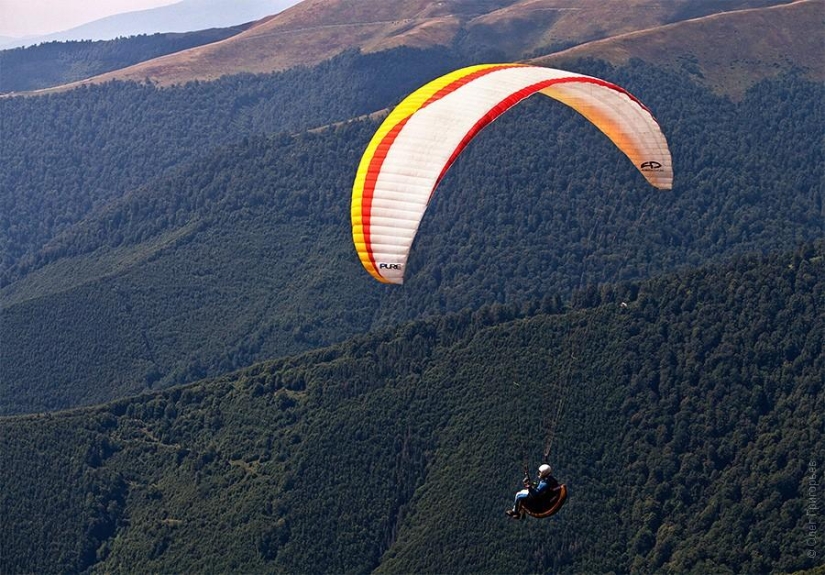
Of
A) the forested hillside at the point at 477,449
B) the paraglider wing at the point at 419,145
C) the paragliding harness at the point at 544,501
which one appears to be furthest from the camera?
the forested hillside at the point at 477,449

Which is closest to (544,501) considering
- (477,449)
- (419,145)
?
(419,145)

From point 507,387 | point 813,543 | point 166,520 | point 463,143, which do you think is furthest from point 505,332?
point 463,143

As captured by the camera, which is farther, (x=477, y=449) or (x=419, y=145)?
(x=477, y=449)

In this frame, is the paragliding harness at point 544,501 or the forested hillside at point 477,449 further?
the forested hillside at point 477,449

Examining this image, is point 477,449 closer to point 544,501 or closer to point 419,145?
point 419,145

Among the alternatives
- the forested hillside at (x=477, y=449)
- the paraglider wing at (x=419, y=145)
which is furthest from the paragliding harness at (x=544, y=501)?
the forested hillside at (x=477, y=449)

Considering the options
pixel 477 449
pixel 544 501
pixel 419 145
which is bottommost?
pixel 477 449

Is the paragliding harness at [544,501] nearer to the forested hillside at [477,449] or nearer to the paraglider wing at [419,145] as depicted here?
the paraglider wing at [419,145]

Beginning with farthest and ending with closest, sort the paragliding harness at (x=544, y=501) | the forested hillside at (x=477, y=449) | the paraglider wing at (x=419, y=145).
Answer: the forested hillside at (x=477, y=449)
the paraglider wing at (x=419, y=145)
the paragliding harness at (x=544, y=501)
